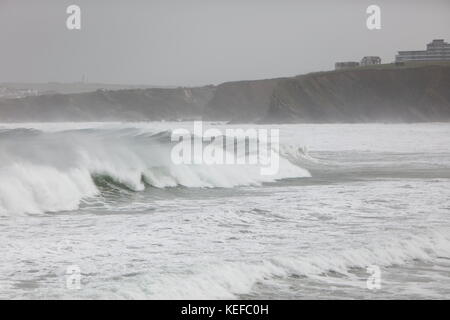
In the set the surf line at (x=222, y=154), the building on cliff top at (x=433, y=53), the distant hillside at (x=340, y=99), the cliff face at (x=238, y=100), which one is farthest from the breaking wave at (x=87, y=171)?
the building on cliff top at (x=433, y=53)

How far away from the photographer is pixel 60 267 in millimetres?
7645

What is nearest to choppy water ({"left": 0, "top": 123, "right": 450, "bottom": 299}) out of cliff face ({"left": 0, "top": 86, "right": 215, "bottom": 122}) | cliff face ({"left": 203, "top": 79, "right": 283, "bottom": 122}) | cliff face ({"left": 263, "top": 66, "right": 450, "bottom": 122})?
cliff face ({"left": 263, "top": 66, "right": 450, "bottom": 122})

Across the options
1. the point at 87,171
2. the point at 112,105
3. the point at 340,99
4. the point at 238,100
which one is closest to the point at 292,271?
the point at 87,171

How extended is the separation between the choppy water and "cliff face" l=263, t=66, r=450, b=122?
7721 cm

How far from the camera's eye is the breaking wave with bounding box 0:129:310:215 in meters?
12.8

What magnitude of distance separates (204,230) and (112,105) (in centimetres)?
13365

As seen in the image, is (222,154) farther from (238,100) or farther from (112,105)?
(112,105)

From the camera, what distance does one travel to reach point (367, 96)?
99250 millimetres

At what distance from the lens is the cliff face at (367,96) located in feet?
310

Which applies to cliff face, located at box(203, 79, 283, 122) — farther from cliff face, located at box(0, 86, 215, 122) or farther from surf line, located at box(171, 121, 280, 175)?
surf line, located at box(171, 121, 280, 175)

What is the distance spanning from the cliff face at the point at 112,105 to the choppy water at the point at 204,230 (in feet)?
353

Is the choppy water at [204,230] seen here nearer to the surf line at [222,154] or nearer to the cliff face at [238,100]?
the surf line at [222,154]

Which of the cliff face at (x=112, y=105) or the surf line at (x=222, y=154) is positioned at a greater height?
the cliff face at (x=112, y=105)
